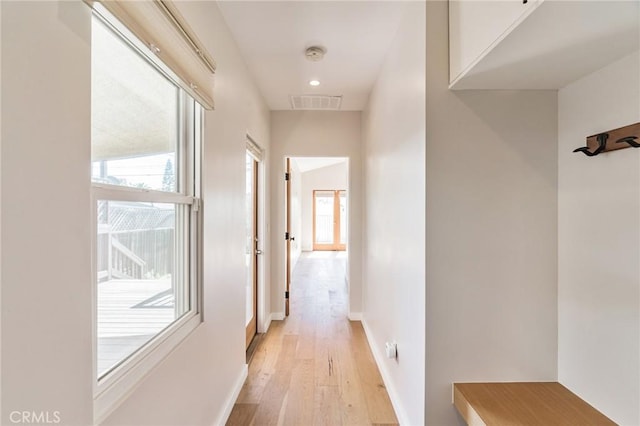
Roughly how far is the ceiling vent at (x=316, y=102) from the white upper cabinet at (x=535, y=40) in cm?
195

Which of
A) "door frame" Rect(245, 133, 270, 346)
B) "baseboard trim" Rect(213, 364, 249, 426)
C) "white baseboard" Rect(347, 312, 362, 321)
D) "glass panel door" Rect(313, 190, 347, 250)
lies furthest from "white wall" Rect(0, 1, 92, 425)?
"glass panel door" Rect(313, 190, 347, 250)

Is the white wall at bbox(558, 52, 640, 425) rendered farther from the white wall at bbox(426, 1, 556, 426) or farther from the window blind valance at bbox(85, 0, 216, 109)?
the window blind valance at bbox(85, 0, 216, 109)

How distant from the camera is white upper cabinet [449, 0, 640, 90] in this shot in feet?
3.13

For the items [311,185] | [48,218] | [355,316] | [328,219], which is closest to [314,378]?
[355,316]

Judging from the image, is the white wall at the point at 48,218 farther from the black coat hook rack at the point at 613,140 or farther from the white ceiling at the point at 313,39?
the black coat hook rack at the point at 613,140

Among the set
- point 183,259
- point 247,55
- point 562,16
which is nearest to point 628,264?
point 562,16

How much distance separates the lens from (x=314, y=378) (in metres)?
2.48

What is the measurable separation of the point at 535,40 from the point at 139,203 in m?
1.56

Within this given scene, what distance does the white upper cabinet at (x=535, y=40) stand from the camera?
95 cm

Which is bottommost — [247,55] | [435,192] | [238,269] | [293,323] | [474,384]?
[293,323]

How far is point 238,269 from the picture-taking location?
232 cm

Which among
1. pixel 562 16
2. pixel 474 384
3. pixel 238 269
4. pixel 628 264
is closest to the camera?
pixel 562 16

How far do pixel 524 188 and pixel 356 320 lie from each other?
2.72m

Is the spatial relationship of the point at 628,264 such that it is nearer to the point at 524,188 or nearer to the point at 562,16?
the point at 524,188
